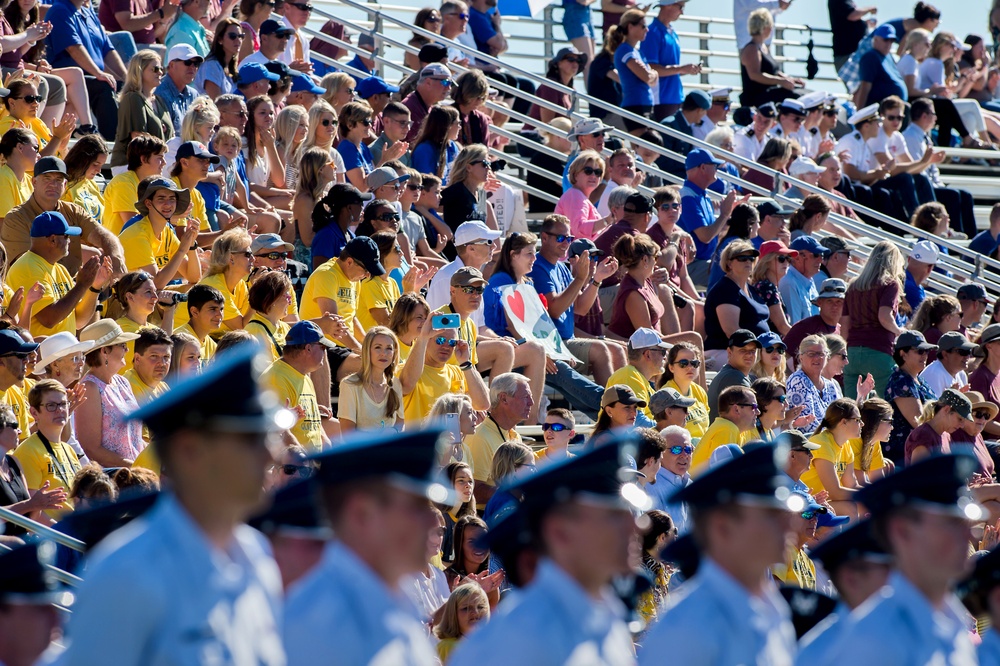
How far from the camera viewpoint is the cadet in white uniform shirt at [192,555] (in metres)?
2.77

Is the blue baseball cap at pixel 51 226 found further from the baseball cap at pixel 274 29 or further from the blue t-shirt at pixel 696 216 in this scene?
the blue t-shirt at pixel 696 216

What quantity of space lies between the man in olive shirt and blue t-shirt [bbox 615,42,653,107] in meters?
7.33

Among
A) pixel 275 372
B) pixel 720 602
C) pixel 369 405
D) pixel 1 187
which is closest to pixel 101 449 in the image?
pixel 275 372

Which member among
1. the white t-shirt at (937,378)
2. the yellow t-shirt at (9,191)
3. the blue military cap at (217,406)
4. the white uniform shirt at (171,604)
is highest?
the blue military cap at (217,406)

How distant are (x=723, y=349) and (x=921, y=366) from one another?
1.34 metres

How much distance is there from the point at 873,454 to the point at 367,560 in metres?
7.90

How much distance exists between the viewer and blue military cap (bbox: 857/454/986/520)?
370 cm

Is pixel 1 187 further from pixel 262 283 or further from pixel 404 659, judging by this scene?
pixel 404 659

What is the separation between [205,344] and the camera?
8898 mm

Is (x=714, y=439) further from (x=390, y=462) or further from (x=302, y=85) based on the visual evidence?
(x=390, y=462)

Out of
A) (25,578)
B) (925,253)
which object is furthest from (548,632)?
(925,253)

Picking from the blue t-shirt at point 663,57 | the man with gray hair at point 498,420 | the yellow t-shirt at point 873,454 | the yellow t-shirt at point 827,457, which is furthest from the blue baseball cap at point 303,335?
the blue t-shirt at point 663,57

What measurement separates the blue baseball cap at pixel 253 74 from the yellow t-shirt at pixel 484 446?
147 inches

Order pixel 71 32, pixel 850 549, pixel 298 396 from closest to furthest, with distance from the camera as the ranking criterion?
pixel 850 549 → pixel 298 396 → pixel 71 32
